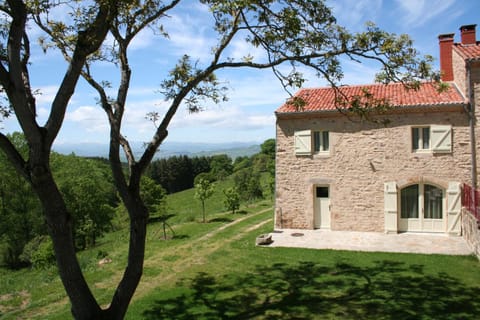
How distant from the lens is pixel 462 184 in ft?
41.4

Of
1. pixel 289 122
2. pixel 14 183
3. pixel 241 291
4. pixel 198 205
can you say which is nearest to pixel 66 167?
pixel 14 183

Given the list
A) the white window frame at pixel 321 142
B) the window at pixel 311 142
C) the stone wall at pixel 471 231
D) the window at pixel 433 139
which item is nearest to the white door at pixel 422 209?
the stone wall at pixel 471 231

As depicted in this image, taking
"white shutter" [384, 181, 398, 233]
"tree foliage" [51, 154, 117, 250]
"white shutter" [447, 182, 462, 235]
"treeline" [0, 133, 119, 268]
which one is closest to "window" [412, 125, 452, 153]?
"white shutter" [447, 182, 462, 235]

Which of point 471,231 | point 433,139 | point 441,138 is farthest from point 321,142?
point 471,231

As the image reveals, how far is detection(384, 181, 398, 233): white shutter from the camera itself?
13.2 m

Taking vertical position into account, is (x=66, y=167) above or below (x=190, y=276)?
above

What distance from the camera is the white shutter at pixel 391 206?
1321cm

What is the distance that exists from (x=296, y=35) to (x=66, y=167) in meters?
26.4

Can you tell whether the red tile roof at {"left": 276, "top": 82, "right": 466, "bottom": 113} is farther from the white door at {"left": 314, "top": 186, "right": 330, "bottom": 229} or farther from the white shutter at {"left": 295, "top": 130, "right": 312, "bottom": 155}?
the white door at {"left": 314, "top": 186, "right": 330, "bottom": 229}

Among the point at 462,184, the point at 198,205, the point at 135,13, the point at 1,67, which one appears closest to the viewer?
the point at 1,67

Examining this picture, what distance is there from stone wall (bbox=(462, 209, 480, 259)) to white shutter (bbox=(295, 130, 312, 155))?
218 inches

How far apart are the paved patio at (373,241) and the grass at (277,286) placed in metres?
0.60

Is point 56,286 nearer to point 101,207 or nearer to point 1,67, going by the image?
point 1,67

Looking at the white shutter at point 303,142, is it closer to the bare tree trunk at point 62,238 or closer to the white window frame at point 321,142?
the white window frame at point 321,142
